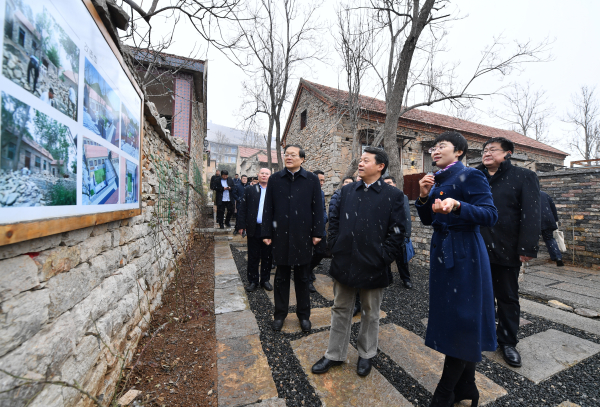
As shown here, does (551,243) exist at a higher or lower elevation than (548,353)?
higher

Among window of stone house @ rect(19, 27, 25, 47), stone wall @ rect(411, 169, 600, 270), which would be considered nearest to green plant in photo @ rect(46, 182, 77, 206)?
window of stone house @ rect(19, 27, 25, 47)

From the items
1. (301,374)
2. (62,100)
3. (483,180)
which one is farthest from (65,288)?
(483,180)

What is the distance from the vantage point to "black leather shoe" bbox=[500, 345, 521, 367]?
2257 mm

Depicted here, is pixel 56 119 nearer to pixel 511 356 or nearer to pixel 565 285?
pixel 511 356

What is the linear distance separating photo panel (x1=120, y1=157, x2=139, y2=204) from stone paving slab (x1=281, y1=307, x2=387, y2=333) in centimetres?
200

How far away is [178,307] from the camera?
10.7ft

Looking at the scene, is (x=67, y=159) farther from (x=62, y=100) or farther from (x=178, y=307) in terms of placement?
(x=178, y=307)

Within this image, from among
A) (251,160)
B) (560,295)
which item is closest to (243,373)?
(560,295)

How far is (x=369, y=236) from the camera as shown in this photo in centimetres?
201

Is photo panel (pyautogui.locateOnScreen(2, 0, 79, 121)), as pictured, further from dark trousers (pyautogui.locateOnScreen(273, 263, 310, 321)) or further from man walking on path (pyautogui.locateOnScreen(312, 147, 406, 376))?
dark trousers (pyautogui.locateOnScreen(273, 263, 310, 321))

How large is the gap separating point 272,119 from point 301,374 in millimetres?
11615

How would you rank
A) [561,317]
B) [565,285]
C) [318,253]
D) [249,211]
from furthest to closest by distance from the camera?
[565,285] → [249,211] → [318,253] → [561,317]

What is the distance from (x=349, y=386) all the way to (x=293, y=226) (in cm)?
145

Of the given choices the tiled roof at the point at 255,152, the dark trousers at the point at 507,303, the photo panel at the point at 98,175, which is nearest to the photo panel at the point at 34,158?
the photo panel at the point at 98,175
